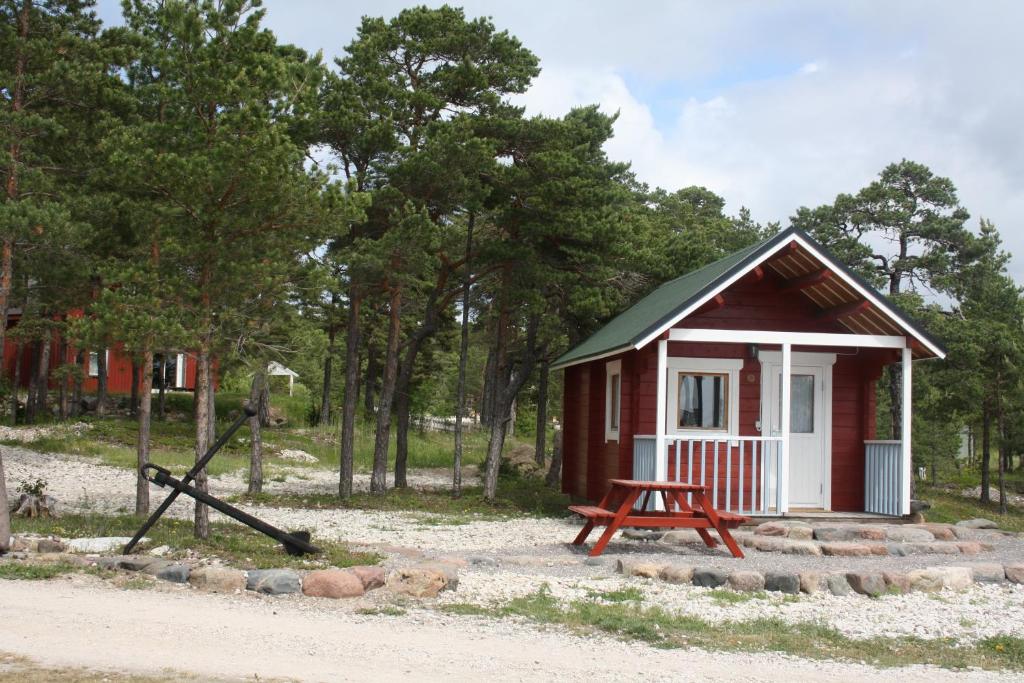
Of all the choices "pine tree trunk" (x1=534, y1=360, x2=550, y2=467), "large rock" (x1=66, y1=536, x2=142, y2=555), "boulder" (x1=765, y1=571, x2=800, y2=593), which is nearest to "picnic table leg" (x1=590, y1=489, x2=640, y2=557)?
"boulder" (x1=765, y1=571, x2=800, y2=593)

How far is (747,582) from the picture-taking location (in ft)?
30.9

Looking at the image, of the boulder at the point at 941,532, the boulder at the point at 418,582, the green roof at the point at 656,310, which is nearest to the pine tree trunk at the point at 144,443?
the boulder at the point at 418,582

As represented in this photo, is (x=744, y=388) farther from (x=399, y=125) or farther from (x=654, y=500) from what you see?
(x=399, y=125)

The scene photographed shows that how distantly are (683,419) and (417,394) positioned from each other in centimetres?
1997

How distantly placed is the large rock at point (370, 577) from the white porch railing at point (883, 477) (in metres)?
9.04

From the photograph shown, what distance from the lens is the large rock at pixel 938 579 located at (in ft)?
32.1

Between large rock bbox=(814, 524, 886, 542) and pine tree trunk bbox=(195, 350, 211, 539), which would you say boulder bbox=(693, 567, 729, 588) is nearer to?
large rock bbox=(814, 524, 886, 542)

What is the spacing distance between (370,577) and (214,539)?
120 inches

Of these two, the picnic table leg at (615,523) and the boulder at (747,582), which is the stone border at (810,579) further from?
the picnic table leg at (615,523)

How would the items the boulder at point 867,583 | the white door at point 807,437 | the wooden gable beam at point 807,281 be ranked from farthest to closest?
the white door at point 807,437 → the wooden gable beam at point 807,281 → the boulder at point 867,583

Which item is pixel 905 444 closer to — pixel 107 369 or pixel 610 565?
pixel 610 565

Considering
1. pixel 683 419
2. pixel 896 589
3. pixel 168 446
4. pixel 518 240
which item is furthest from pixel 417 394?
pixel 896 589

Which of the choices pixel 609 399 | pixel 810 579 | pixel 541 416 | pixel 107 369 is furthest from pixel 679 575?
pixel 107 369

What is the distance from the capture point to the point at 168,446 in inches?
1054
